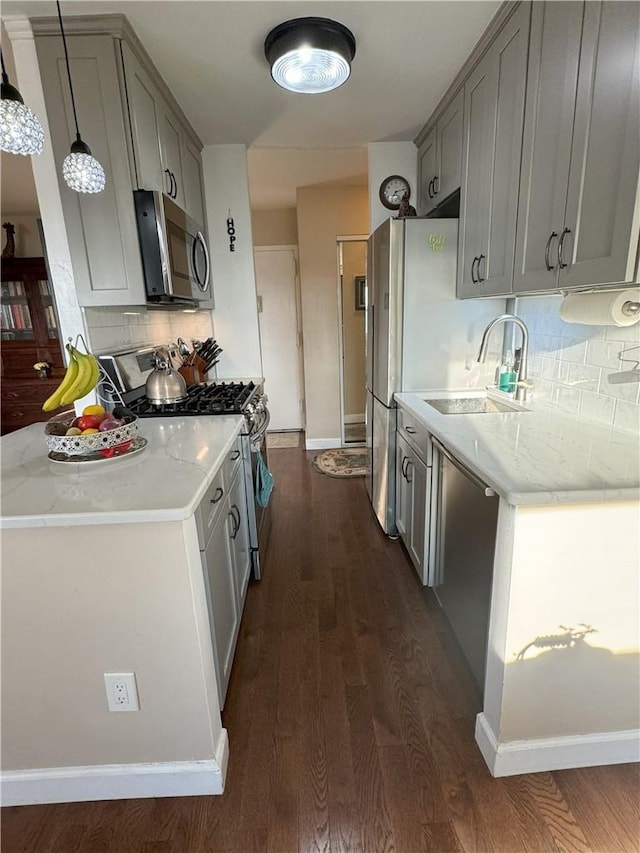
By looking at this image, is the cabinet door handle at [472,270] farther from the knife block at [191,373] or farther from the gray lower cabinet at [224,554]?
the knife block at [191,373]

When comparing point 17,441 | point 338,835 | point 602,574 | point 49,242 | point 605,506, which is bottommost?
point 338,835

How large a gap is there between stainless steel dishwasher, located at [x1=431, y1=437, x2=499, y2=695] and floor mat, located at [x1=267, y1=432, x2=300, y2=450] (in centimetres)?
299

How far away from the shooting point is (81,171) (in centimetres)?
139

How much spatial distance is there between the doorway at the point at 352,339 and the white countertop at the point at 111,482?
10.1ft

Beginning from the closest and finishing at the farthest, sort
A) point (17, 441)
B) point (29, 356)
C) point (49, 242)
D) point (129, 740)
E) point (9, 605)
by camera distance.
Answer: point (9, 605) < point (129, 740) < point (17, 441) < point (49, 242) < point (29, 356)

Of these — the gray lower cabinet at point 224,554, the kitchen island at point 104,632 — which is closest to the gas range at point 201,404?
the gray lower cabinet at point 224,554

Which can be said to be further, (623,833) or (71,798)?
(71,798)

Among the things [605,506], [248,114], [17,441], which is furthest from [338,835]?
[248,114]

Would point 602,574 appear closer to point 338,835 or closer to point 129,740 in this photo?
point 338,835

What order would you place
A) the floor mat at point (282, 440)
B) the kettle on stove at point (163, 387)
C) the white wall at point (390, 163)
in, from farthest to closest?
the floor mat at point (282, 440)
the white wall at point (390, 163)
the kettle on stove at point (163, 387)

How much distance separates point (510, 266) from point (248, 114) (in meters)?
1.81

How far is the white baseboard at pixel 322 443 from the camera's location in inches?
178

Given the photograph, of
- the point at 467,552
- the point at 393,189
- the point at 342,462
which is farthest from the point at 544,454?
the point at 342,462

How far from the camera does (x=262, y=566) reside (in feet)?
8.01
